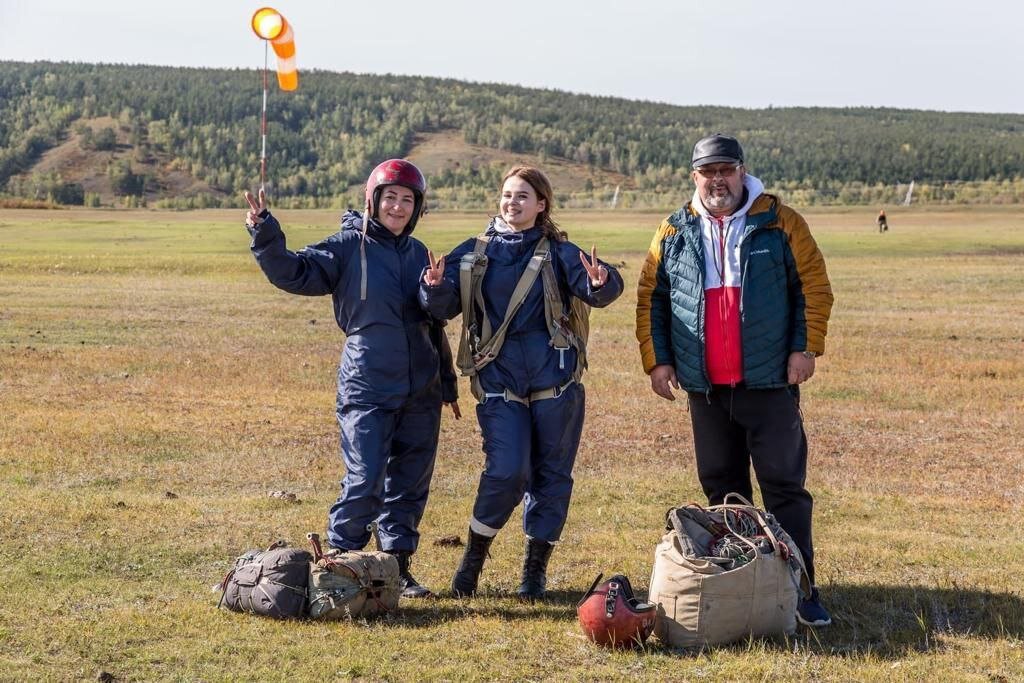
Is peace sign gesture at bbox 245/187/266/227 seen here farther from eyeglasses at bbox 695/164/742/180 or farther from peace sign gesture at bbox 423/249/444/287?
eyeglasses at bbox 695/164/742/180

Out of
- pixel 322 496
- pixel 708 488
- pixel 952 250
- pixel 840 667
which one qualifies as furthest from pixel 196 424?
pixel 952 250

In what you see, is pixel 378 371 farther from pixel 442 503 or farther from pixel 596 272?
pixel 442 503

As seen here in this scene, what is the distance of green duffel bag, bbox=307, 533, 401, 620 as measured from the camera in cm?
658

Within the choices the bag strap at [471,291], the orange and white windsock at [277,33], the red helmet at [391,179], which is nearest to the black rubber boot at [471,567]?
the bag strap at [471,291]

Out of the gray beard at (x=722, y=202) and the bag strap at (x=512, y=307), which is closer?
the gray beard at (x=722, y=202)

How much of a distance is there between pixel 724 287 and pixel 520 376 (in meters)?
1.09

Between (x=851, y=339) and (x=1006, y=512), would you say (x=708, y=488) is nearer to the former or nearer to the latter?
(x=1006, y=512)

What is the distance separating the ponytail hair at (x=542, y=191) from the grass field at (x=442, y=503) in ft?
6.20

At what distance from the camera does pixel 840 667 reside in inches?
232

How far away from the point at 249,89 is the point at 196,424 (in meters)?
173

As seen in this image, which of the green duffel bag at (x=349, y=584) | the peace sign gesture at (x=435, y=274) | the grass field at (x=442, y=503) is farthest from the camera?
the peace sign gesture at (x=435, y=274)

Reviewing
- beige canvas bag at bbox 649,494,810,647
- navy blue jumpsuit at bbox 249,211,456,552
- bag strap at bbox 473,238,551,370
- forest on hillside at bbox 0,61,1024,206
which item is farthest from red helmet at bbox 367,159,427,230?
forest on hillside at bbox 0,61,1024,206

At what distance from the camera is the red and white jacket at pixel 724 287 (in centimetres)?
654

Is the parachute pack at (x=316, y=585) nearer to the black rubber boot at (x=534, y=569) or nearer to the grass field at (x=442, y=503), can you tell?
the grass field at (x=442, y=503)
